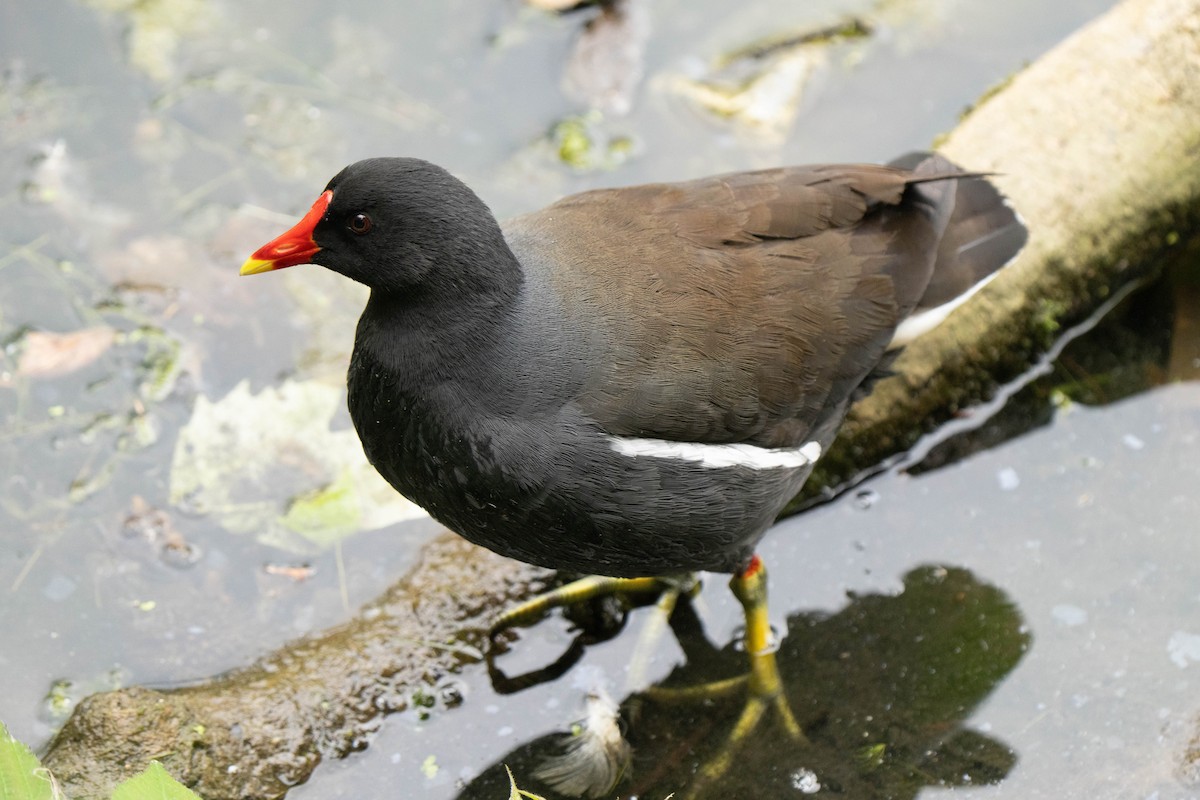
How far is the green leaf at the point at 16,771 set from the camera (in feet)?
7.67

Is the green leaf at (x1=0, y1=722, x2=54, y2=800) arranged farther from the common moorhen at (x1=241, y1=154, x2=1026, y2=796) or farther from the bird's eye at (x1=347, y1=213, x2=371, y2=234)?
the bird's eye at (x1=347, y1=213, x2=371, y2=234)

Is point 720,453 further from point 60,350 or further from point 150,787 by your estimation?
point 60,350

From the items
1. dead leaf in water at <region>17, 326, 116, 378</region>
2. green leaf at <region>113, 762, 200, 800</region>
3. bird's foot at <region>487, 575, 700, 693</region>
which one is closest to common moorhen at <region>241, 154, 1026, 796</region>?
bird's foot at <region>487, 575, 700, 693</region>

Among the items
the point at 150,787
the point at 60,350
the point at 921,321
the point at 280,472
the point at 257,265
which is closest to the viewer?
the point at 150,787

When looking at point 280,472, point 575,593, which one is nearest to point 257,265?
point 280,472

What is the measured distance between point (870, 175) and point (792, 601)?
48.7 inches

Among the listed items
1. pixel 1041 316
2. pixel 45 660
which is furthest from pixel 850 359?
pixel 45 660

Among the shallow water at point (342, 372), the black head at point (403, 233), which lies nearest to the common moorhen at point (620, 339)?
the black head at point (403, 233)

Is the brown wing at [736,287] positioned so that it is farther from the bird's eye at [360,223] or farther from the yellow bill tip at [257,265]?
the yellow bill tip at [257,265]

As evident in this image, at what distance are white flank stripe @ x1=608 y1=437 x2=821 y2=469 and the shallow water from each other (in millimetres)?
694

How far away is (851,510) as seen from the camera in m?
3.75

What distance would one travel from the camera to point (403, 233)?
257 centimetres

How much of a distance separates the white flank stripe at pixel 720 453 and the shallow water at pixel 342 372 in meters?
0.69

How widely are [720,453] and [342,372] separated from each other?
4.78 feet
